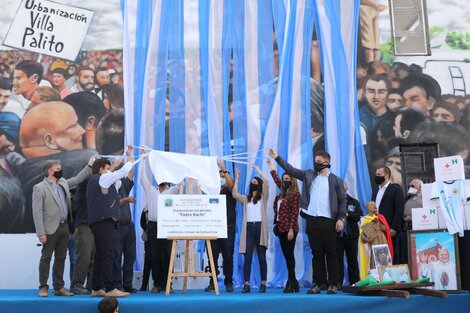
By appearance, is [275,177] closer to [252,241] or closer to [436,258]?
[252,241]

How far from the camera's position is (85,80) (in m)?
10.2

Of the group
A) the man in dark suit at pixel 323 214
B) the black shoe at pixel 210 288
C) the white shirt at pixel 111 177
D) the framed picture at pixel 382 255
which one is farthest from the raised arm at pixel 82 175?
the framed picture at pixel 382 255

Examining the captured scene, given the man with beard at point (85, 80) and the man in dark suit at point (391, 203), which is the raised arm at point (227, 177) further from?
the man with beard at point (85, 80)

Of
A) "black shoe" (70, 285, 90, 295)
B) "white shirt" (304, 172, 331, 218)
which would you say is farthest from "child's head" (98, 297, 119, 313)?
"white shirt" (304, 172, 331, 218)

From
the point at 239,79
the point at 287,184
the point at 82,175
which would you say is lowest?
the point at 287,184

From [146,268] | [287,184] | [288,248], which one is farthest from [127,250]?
[287,184]

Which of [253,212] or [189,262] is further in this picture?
[189,262]

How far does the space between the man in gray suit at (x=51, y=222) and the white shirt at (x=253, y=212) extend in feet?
7.18

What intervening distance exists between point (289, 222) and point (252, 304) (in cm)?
164

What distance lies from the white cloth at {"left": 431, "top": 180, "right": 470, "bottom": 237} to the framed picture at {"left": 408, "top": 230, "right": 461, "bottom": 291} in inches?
4.6

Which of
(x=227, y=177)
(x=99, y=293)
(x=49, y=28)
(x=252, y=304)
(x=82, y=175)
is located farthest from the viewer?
(x=49, y=28)

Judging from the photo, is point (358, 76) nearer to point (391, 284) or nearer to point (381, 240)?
point (381, 240)

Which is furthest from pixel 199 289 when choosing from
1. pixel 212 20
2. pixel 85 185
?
pixel 212 20

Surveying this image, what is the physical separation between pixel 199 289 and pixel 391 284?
2.75 metres
